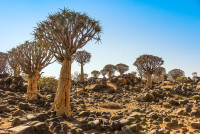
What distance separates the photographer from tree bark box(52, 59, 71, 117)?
6338 mm

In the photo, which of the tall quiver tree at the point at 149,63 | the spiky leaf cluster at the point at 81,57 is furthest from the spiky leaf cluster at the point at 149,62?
the spiky leaf cluster at the point at 81,57

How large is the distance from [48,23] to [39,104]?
174 inches

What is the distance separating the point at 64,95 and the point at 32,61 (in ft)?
17.8

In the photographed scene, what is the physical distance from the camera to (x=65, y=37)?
6945 millimetres

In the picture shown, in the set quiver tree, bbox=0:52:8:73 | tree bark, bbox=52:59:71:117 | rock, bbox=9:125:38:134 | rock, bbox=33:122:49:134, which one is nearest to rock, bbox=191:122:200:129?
tree bark, bbox=52:59:71:117

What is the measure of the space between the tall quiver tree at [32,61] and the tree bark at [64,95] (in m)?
4.31

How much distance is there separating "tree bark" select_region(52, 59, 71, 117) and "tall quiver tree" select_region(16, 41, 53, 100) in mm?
4306

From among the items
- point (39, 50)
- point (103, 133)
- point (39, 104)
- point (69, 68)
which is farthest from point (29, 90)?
point (103, 133)

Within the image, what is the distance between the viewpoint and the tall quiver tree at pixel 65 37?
21.2 ft

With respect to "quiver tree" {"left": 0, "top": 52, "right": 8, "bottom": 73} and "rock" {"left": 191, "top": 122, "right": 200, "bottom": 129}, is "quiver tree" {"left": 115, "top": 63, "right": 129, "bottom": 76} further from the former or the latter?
"rock" {"left": 191, "top": 122, "right": 200, "bottom": 129}

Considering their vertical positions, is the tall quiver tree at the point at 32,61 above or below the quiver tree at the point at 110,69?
below

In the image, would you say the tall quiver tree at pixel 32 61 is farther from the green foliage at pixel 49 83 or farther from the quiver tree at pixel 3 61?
the quiver tree at pixel 3 61

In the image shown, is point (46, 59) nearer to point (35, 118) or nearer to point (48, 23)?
point (48, 23)

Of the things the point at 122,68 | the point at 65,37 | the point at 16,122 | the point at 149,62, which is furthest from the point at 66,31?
the point at 122,68
